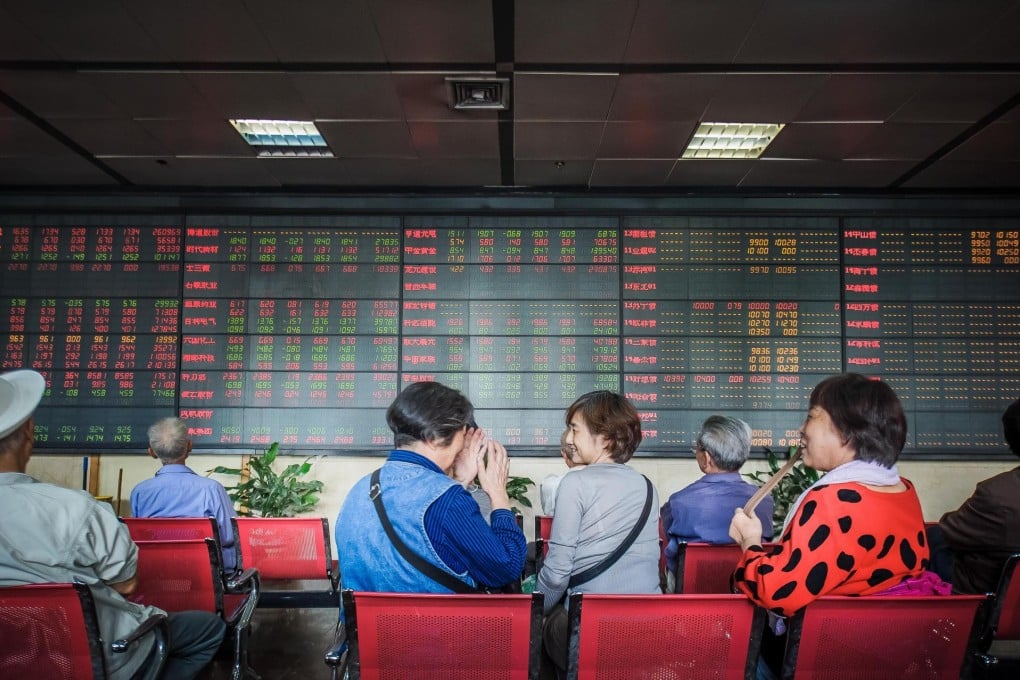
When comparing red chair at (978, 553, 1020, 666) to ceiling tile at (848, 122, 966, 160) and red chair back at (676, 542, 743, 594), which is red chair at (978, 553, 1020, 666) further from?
ceiling tile at (848, 122, 966, 160)

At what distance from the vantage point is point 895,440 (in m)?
1.51

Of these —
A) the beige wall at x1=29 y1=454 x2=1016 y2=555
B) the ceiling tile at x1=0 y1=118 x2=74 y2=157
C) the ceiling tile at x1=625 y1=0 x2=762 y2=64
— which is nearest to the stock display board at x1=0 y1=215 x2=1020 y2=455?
the beige wall at x1=29 y1=454 x2=1016 y2=555

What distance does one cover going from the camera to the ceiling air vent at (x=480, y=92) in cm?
342

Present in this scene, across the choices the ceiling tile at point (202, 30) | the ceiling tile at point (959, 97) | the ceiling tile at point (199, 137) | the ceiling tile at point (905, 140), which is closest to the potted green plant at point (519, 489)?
the ceiling tile at point (199, 137)

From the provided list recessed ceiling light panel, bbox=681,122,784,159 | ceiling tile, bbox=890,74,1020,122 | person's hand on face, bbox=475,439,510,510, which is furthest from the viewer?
recessed ceiling light panel, bbox=681,122,784,159

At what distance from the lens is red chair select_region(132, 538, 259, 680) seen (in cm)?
215

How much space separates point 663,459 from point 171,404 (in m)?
3.60

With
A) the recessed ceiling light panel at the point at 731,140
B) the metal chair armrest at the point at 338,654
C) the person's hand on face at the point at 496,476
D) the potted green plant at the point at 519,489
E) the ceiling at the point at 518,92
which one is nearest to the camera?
the metal chair armrest at the point at 338,654

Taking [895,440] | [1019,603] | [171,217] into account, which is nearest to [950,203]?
[1019,603]

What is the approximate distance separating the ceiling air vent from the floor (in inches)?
112

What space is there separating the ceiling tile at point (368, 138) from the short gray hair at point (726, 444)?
2.60 metres

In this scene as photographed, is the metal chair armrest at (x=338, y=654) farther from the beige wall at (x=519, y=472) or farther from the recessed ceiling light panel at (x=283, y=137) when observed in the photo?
the recessed ceiling light panel at (x=283, y=137)

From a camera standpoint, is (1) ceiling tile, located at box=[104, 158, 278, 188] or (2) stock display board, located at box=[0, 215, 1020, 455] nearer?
(1) ceiling tile, located at box=[104, 158, 278, 188]

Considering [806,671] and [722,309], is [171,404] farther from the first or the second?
[806,671]
